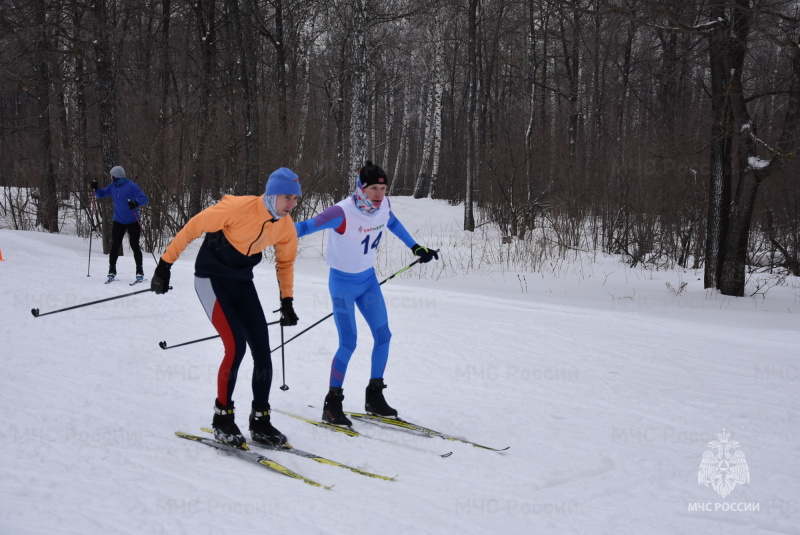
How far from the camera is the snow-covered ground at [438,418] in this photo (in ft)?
10.6

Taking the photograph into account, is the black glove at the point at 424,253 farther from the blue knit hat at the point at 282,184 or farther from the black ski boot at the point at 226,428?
the black ski boot at the point at 226,428

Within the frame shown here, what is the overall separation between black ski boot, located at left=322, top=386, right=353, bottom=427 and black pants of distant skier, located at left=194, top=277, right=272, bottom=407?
0.69 meters

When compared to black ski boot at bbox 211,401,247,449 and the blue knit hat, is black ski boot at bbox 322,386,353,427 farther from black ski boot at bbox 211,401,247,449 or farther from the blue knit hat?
the blue knit hat

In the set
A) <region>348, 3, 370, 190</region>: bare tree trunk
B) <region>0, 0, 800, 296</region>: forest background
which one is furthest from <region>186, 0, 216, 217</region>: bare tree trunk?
<region>348, 3, 370, 190</region>: bare tree trunk

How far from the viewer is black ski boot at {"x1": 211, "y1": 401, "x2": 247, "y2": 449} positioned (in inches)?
157

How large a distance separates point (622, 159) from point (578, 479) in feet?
44.3

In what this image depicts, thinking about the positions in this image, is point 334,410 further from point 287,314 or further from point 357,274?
point 357,274

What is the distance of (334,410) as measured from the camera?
4.62m

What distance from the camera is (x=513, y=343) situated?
7070 millimetres

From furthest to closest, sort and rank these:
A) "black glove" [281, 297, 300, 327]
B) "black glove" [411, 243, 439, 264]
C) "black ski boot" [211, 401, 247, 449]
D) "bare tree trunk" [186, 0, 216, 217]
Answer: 1. "bare tree trunk" [186, 0, 216, 217]
2. "black glove" [411, 243, 439, 264]
3. "black glove" [281, 297, 300, 327]
4. "black ski boot" [211, 401, 247, 449]

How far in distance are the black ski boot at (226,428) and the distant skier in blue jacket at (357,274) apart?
0.80 meters

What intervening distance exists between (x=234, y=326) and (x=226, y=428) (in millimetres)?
694

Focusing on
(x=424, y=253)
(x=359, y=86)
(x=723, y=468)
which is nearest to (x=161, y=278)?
(x=424, y=253)

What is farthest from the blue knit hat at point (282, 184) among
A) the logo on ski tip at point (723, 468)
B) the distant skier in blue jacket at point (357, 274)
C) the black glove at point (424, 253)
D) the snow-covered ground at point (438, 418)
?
the logo on ski tip at point (723, 468)
